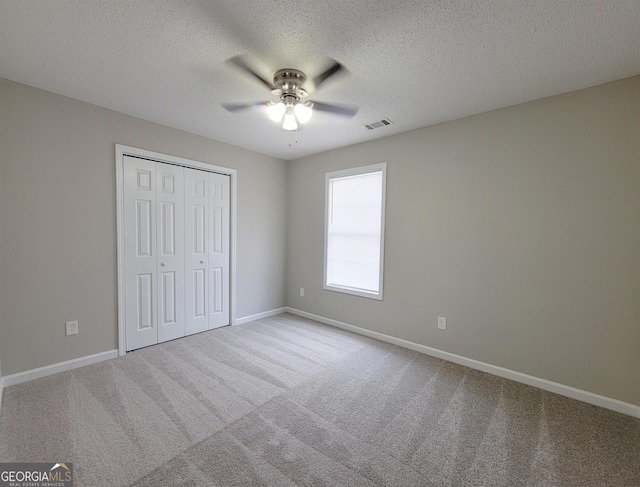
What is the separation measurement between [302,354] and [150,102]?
120 inches

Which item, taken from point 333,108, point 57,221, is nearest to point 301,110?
point 333,108

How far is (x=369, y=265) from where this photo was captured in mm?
3658

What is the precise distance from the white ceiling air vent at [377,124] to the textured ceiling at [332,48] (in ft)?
0.82

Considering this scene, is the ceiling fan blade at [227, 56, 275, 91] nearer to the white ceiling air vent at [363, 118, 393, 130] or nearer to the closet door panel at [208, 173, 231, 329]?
the white ceiling air vent at [363, 118, 393, 130]

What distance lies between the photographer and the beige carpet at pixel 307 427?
1.52 meters

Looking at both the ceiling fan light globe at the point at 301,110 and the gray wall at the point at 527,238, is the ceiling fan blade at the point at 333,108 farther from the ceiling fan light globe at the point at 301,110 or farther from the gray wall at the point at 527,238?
the gray wall at the point at 527,238

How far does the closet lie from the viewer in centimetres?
300

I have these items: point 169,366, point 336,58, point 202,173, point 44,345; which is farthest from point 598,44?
point 44,345

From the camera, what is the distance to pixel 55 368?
251cm

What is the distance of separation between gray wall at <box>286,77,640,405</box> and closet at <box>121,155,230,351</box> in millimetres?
2248

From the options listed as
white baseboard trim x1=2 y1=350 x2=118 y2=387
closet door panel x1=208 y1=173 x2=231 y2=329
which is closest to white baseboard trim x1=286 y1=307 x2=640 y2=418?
A: closet door panel x1=208 y1=173 x2=231 y2=329

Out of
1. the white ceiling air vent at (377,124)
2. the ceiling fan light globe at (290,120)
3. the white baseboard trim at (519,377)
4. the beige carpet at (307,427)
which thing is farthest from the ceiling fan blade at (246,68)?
the white baseboard trim at (519,377)

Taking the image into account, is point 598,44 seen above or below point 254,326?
above

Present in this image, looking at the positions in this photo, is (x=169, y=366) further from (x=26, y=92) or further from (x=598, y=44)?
(x=598, y=44)
